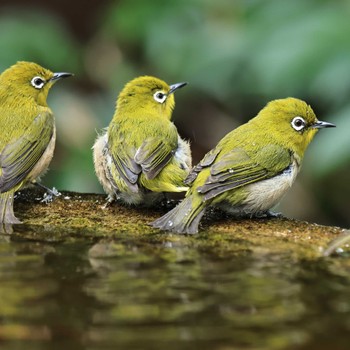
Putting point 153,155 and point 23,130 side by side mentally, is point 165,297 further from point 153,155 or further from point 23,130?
point 23,130

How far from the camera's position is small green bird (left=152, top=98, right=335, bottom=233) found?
5207mm

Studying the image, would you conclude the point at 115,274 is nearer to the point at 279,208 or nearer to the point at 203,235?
the point at 203,235

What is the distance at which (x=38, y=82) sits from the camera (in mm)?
6395

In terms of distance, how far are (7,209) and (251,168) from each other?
1.55 metres

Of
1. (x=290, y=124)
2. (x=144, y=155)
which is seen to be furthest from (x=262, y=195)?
(x=144, y=155)

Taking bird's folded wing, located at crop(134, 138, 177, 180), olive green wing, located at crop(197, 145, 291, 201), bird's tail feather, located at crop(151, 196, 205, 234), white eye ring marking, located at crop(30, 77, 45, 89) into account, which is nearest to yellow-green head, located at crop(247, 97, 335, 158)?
olive green wing, located at crop(197, 145, 291, 201)

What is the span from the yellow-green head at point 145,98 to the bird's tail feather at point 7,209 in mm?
1153

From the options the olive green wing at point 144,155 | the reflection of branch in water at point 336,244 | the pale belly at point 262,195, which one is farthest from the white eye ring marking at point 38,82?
the reflection of branch in water at point 336,244

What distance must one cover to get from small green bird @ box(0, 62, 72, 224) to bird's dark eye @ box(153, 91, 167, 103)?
0.74m

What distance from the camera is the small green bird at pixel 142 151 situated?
5.57m

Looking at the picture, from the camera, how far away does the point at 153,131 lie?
5910 mm

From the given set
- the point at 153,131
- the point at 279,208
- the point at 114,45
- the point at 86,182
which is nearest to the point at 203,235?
the point at 153,131

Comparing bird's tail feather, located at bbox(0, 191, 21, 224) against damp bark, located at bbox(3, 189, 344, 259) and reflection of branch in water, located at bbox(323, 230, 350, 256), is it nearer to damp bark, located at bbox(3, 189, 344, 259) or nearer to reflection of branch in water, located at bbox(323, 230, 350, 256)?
damp bark, located at bbox(3, 189, 344, 259)

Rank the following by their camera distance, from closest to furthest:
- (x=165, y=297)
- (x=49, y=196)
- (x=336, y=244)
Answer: (x=165, y=297) → (x=336, y=244) → (x=49, y=196)
